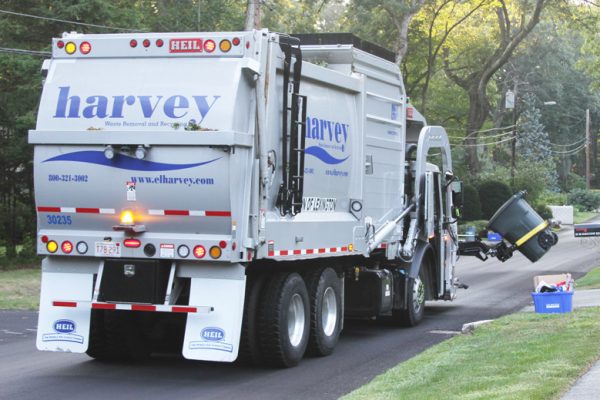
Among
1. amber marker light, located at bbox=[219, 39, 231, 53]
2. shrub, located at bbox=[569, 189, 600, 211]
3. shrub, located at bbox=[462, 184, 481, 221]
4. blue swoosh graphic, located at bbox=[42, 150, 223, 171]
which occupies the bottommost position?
blue swoosh graphic, located at bbox=[42, 150, 223, 171]

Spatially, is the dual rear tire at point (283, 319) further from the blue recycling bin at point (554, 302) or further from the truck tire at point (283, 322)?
the blue recycling bin at point (554, 302)

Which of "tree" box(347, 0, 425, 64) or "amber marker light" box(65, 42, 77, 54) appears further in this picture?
"tree" box(347, 0, 425, 64)

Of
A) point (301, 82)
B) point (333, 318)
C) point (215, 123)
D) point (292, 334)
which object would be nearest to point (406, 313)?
point (333, 318)

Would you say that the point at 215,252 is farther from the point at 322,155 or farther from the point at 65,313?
the point at 322,155

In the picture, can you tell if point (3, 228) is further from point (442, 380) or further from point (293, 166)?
point (442, 380)

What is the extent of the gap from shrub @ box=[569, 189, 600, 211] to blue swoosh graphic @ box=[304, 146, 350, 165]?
6909cm

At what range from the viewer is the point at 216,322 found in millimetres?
9906

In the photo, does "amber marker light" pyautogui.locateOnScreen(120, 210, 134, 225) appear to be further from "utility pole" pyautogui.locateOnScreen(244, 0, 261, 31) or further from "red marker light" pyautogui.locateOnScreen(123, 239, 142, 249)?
"utility pole" pyautogui.locateOnScreen(244, 0, 261, 31)

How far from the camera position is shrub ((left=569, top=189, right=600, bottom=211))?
7881 centimetres

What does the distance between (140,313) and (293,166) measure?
2.38 meters

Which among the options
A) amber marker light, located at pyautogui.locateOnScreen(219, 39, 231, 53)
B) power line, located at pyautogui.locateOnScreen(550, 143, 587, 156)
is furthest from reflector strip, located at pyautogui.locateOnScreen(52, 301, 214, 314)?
power line, located at pyautogui.locateOnScreen(550, 143, 587, 156)

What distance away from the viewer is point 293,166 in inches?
428

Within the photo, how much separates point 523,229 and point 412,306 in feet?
11.9

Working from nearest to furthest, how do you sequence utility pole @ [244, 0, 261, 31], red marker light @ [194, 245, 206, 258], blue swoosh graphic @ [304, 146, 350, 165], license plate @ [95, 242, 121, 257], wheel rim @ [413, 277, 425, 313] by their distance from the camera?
red marker light @ [194, 245, 206, 258] < license plate @ [95, 242, 121, 257] < blue swoosh graphic @ [304, 146, 350, 165] < wheel rim @ [413, 277, 425, 313] < utility pole @ [244, 0, 261, 31]
